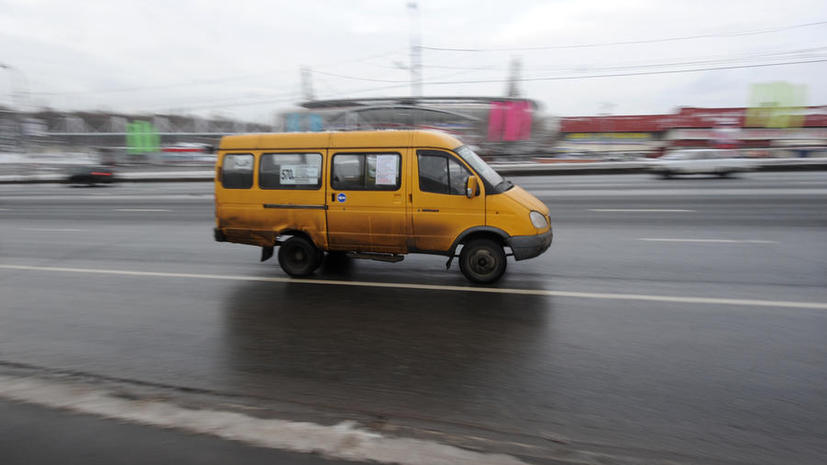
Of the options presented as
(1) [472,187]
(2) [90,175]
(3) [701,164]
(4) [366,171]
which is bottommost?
(1) [472,187]

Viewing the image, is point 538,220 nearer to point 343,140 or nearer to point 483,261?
point 483,261

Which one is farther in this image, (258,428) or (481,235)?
(481,235)

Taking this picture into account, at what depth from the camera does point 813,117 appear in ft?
169

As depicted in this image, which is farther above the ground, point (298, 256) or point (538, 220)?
point (538, 220)

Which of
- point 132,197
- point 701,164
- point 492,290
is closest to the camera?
point 492,290

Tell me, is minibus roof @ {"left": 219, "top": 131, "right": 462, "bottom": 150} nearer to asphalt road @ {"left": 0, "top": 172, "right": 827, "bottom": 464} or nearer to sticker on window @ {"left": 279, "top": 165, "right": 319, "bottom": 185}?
sticker on window @ {"left": 279, "top": 165, "right": 319, "bottom": 185}

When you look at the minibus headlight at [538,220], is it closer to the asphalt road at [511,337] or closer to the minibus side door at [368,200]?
the asphalt road at [511,337]

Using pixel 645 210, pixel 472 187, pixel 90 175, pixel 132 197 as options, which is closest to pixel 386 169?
pixel 472 187

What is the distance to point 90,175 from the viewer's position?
27500 mm

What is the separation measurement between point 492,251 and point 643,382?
9.42 ft

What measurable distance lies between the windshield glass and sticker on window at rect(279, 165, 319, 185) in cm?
206

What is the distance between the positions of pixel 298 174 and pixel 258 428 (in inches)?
169

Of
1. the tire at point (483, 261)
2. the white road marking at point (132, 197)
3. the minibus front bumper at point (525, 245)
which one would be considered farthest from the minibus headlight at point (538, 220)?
the white road marking at point (132, 197)

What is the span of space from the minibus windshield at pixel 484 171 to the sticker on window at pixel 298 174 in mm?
2058
